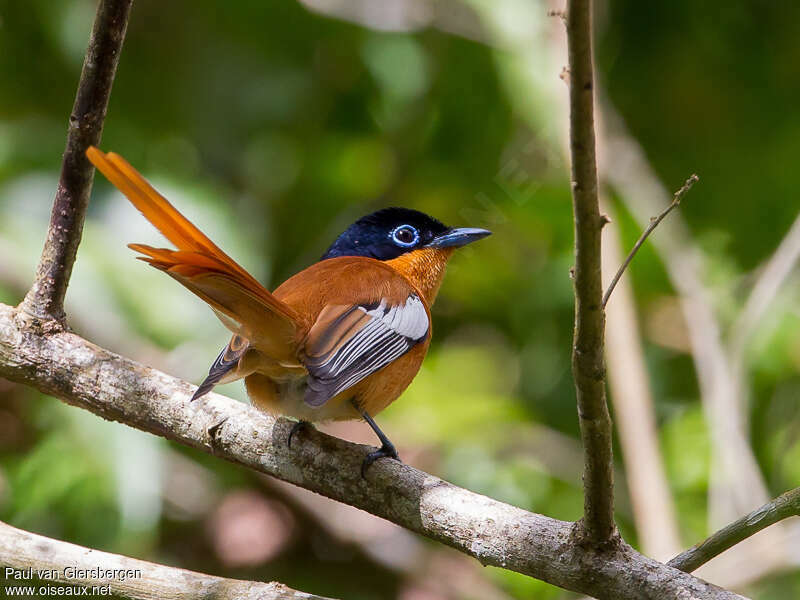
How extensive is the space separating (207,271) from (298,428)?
50 centimetres

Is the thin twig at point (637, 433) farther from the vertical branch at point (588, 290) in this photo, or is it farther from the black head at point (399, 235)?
the vertical branch at point (588, 290)

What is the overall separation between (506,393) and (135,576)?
10.9 ft

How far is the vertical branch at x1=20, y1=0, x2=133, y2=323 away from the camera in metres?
2.29

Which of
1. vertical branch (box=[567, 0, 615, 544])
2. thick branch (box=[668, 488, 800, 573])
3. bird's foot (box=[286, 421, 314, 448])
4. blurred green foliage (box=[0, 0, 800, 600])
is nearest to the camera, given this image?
vertical branch (box=[567, 0, 615, 544])

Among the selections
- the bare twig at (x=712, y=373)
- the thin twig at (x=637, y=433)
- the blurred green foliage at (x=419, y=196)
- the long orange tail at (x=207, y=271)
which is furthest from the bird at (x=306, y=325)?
the bare twig at (x=712, y=373)

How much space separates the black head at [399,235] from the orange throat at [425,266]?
0.04m

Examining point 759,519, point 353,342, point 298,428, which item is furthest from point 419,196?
point 759,519

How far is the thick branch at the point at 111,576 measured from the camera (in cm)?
203

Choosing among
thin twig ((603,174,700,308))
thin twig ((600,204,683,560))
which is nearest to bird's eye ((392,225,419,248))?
thin twig ((600,204,683,560))

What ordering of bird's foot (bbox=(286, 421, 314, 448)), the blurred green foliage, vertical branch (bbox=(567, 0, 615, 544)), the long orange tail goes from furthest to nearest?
the blurred green foliage → bird's foot (bbox=(286, 421, 314, 448)) → the long orange tail → vertical branch (bbox=(567, 0, 615, 544))

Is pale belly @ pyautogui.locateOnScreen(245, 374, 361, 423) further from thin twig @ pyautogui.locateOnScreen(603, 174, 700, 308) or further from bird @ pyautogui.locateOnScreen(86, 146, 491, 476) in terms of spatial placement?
thin twig @ pyautogui.locateOnScreen(603, 174, 700, 308)

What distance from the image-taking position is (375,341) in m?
2.74

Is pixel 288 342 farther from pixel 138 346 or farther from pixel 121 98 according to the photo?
pixel 121 98

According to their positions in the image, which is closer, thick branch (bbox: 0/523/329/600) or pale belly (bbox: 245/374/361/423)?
thick branch (bbox: 0/523/329/600)
